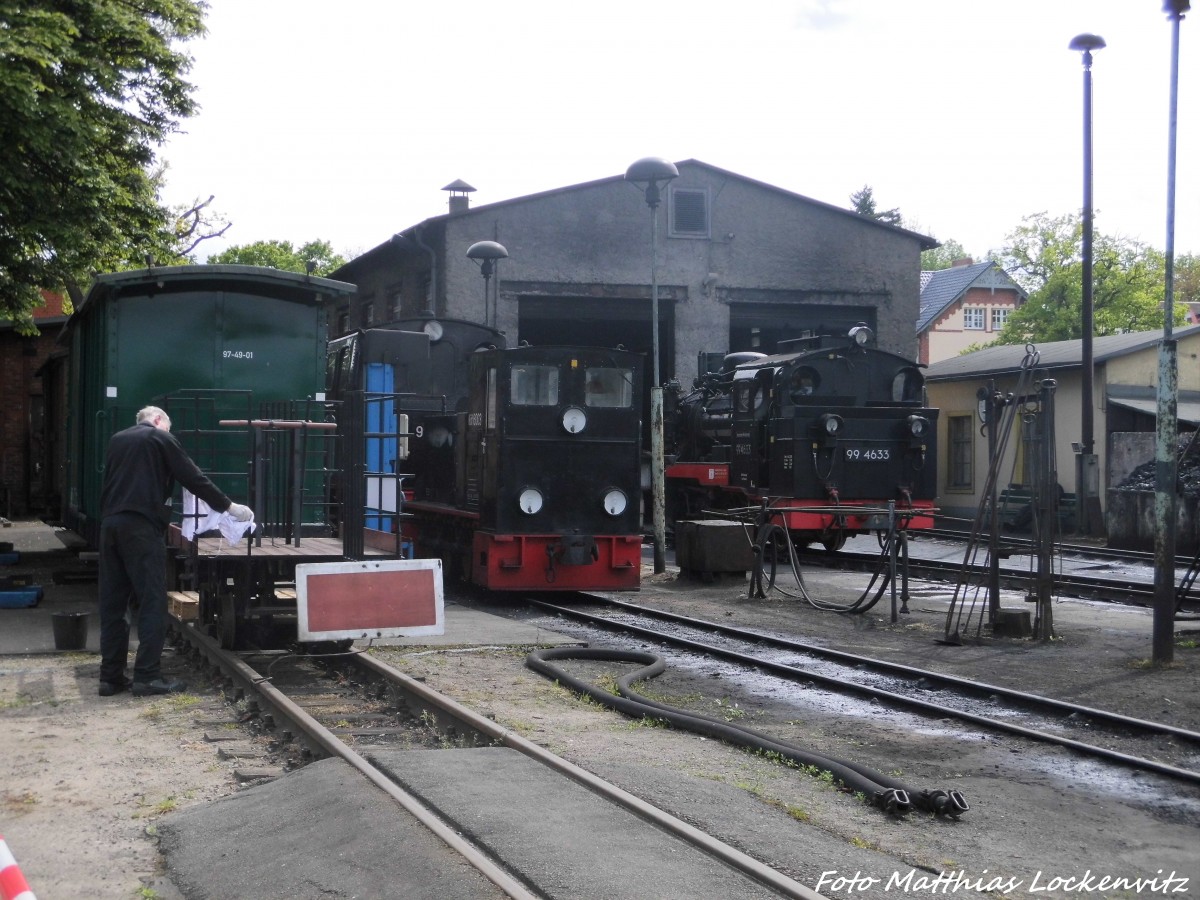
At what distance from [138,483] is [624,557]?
23.2 feet

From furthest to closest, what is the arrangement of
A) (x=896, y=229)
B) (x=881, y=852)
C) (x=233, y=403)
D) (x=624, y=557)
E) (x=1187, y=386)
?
(x=896, y=229) < (x=1187, y=386) < (x=624, y=557) < (x=233, y=403) < (x=881, y=852)

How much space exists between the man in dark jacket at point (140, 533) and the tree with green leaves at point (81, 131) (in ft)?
26.7

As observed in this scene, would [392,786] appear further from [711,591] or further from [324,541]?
[711,591]

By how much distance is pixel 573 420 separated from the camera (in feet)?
47.5

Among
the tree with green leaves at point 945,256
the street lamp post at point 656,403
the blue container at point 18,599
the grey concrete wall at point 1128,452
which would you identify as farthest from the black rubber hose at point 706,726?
the tree with green leaves at point 945,256

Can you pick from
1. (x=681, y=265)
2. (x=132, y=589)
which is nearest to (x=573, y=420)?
(x=132, y=589)

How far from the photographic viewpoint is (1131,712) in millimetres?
8867

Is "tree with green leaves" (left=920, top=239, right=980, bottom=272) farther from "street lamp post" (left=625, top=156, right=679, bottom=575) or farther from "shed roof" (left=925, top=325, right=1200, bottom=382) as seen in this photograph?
"street lamp post" (left=625, top=156, right=679, bottom=575)

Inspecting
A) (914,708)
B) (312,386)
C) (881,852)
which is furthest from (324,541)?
(881,852)

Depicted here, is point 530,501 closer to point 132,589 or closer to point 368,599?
point 368,599

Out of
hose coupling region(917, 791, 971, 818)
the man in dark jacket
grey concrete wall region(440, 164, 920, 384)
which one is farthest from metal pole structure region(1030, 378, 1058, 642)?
grey concrete wall region(440, 164, 920, 384)

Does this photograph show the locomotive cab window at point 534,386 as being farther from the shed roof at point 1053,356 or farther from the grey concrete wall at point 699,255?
the grey concrete wall at point 699,255

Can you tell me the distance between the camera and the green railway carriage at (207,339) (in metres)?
11.9

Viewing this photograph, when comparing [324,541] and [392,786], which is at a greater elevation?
[324,541]
